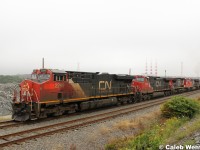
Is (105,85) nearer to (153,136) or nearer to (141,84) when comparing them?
(141,84)

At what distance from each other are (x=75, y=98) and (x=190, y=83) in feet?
120

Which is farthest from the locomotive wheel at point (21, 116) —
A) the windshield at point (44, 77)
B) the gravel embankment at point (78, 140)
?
the gravel embankment at point (78, 140)

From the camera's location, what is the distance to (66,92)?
1591cm

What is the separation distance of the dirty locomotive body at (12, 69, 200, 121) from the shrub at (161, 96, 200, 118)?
5952mm

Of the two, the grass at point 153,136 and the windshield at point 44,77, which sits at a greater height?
the windshield at point 44,77

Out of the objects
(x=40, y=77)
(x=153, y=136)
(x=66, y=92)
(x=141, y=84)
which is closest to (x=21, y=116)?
(x=40, y=77)

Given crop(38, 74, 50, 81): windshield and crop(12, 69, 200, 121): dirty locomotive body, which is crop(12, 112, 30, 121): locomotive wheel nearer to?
crop(12, 69, 200, 121): dirty locomotive body

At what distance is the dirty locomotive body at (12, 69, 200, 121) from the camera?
46.3 ft

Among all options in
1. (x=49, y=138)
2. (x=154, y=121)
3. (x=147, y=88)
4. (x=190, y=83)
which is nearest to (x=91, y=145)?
(x=49, y=138)

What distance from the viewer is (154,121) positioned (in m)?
14.0

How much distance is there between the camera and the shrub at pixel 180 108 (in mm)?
14180

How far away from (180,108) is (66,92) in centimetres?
736

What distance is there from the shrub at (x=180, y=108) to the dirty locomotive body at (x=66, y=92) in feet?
19.5

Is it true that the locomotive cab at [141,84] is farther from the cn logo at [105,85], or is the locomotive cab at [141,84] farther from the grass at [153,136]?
the grass at [153,136]
